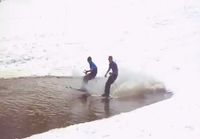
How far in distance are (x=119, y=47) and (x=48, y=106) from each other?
49.4 ft

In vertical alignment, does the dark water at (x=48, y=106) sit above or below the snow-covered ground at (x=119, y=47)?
below

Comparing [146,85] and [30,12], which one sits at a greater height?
[30,12]

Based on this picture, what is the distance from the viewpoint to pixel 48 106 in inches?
736

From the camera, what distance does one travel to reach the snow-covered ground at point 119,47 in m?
14.7

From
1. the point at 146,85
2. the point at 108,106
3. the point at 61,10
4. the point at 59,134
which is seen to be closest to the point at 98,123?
the point at 59,134

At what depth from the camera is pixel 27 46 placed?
34.7 m

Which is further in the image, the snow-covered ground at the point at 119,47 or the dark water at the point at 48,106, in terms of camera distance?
the dark water at the point at 48,106

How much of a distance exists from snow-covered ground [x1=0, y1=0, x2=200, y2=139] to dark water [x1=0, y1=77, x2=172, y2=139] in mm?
1217

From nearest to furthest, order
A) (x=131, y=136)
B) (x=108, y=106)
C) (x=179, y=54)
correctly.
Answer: (x=131, y=136) → (x=108, y=106) → (x=179, y=54)

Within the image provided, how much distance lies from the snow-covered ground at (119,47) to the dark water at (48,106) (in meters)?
1.22

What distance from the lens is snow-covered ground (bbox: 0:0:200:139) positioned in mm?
14719

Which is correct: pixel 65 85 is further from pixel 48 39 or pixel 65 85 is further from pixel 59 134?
pixel 48 39

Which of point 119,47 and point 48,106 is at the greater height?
point 119,47

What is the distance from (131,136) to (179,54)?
55.3 ft
